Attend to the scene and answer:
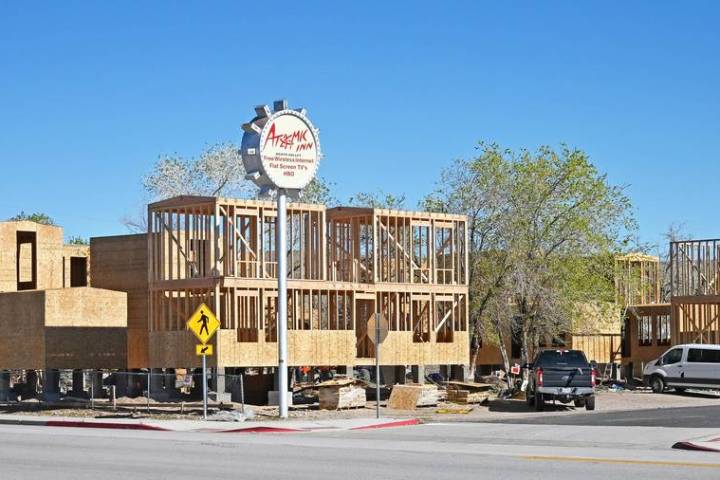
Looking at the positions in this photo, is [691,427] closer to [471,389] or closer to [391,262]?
[471,389]

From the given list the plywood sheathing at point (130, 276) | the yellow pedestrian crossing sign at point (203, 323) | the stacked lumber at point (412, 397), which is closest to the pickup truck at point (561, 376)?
the stacked lumber at point (412, 397)

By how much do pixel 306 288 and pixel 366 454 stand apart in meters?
20.8

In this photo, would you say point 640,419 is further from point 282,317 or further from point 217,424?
point 217,424

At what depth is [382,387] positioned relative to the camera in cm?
4756

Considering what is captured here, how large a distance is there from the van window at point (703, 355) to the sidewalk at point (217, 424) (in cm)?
1877

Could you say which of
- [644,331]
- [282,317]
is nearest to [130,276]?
[282,317]

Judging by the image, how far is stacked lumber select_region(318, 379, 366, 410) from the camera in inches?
1607

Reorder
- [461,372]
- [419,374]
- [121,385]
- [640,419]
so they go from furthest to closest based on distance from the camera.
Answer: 1. [461,372]
2. [419,374]
3. [121,385]
4. [640,419]

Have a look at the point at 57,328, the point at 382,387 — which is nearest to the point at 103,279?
the point at 57,328

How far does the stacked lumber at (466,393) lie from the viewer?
142ft

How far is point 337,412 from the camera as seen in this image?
40.0 m

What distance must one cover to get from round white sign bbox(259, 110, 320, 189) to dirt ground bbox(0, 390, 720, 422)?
706cm

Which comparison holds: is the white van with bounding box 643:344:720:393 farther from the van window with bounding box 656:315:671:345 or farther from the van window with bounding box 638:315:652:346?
the van window with bounding box 638:315:652:346

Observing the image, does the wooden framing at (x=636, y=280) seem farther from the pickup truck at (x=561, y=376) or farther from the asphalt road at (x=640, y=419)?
the asphalt road at (x=640, y=419)
